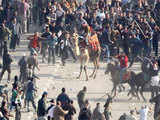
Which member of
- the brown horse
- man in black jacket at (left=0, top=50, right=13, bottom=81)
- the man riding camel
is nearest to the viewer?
the man riding camel

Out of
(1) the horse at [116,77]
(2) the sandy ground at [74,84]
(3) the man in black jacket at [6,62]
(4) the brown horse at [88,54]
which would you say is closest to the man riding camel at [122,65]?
(1) the horse at [116,77]

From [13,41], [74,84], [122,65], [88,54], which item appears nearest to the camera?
[122,65]

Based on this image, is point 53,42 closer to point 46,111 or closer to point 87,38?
point 87,38

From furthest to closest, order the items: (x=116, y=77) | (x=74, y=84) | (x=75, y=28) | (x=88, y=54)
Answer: (x=75, y=28) < (x=88, y=54) < (x=74, y=84) < (x=116, y=77)

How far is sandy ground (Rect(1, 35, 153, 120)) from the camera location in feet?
112

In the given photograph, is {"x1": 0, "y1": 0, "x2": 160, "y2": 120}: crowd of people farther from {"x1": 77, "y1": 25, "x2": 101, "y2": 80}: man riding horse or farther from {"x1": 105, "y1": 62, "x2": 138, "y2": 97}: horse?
{"x1": 105, "y1": 62, "x2": 138, "y2": 97}: horse

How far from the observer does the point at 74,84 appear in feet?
122

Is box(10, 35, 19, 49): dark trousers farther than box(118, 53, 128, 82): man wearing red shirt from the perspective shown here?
Yes

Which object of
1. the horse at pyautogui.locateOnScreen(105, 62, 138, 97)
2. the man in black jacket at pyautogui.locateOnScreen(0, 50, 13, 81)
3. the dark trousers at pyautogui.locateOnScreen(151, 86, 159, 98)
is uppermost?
the man in black jacket at pyautogui.locateOnScreen(0, 50, 13, 81)

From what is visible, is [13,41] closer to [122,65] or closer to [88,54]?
[88,54]

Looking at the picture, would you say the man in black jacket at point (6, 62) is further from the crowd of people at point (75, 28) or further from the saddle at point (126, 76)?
the saddle at point (126, 76)

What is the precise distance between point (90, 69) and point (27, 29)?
651cm

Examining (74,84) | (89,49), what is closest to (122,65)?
(74,84)

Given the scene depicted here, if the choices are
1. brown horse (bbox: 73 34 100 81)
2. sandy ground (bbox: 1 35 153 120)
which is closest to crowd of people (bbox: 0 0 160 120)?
brown horse (bbox: 73 34 100 81)
